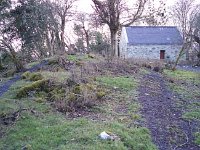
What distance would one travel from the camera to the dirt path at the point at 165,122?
8094mm

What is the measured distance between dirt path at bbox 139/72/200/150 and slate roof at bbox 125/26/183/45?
33069 mm

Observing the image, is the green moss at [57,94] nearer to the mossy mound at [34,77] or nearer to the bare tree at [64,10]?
the mossy mound at [34,77]

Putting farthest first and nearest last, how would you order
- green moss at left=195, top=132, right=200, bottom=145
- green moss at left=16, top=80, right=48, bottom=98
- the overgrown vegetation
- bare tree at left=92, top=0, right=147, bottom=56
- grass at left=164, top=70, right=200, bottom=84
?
bare tree at left=92, top=0, right=147, bottom=56 → grass at left=164, top=70, right=200, bottom=84 → green moss at left=16, top=80, right=48, bottom=98 → green moss at left=195, top=132, right=200, bottom=145 → the overgrown vegetation

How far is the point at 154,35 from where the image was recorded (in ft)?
156

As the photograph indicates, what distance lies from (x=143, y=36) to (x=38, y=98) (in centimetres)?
3748

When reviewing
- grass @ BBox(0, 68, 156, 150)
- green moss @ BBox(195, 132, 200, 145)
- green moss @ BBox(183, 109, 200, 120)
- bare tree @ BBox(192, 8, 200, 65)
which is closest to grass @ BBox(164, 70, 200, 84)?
green moss @ BBox(183, 109, 200, 120)

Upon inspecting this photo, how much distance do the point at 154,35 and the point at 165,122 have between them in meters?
38.9

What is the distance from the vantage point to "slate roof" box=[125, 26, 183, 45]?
1834 inches

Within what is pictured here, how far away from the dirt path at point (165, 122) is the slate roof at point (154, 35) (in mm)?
33069

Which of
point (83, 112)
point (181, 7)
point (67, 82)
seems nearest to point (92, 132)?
point (83, 112)

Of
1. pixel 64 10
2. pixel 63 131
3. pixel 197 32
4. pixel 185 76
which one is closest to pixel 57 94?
pixel 63 131

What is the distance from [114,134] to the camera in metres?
7.76

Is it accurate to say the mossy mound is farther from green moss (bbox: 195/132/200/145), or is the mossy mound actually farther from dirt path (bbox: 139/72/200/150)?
green moss (bbox: 195/132/200/145)

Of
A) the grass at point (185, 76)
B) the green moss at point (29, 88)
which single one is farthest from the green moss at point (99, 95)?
the grass at point (185, 76)
